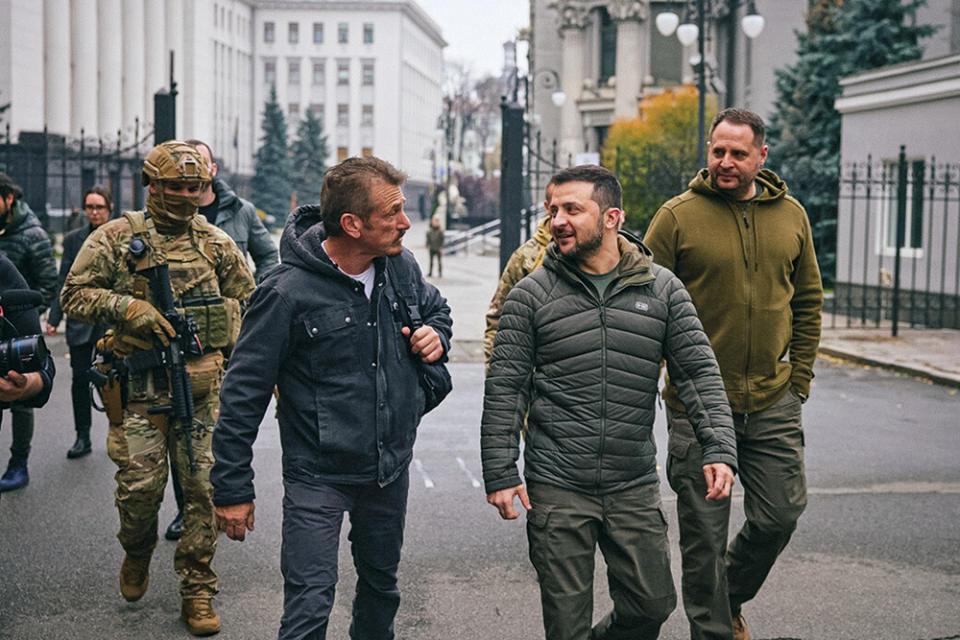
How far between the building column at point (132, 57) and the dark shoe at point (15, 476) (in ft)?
213

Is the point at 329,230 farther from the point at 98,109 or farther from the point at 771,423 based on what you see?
the point at 98,109

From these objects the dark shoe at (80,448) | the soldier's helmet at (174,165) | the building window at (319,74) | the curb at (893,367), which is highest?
the building window at (319,74)

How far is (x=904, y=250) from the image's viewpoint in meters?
20.1

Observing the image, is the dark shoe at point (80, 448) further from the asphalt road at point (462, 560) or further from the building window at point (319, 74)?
the building window at point (319, 74)

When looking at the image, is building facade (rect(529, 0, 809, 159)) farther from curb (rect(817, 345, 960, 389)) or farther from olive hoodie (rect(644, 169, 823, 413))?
olive hoodie (rect(644, 169, 823, 413))

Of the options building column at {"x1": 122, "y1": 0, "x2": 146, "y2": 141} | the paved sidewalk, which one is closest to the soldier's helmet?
the paved sidewalk

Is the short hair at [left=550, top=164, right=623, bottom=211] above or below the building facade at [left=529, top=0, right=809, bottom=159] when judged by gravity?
below

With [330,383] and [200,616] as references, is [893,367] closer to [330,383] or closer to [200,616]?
[200,616]

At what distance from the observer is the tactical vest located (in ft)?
17.6

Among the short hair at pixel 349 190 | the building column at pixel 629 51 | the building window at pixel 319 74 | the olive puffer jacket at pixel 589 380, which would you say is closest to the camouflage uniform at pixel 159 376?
the short hair at pixel 349 190

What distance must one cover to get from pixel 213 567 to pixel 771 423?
9.71 ft

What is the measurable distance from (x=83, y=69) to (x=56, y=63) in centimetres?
517

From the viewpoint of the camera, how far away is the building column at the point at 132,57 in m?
69.6

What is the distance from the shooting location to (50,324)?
8.92m
